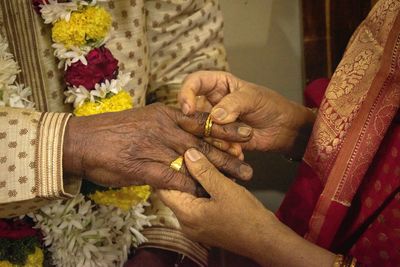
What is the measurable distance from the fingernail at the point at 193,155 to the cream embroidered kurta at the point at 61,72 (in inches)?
9.4

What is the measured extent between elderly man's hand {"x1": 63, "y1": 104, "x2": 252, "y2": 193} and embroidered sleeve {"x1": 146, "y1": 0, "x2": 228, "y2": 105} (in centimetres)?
41

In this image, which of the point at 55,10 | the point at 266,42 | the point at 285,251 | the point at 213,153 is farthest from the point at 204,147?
the point at 266,42

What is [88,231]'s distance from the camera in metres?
1.26

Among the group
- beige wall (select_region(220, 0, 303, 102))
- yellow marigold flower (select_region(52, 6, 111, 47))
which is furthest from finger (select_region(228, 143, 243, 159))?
beige wall (select_region(220, 0, 303, 102))

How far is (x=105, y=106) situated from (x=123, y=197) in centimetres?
24

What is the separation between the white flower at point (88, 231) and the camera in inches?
48.1

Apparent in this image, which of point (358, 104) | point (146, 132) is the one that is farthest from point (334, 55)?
point (146, 132)

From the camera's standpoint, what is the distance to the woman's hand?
977 mm

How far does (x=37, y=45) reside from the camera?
120 centimetres

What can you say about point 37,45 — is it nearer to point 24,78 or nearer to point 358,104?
point 24,78

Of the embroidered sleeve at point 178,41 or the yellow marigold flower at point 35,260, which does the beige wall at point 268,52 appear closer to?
the embroidered sleeve at point 178,41

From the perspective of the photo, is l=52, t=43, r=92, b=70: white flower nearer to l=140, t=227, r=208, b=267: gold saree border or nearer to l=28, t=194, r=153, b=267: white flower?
l=28, t=194, r=153, b=267: white flower

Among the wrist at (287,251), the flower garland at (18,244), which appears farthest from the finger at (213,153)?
the flower garland at (18,244)

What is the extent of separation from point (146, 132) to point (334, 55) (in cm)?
114
